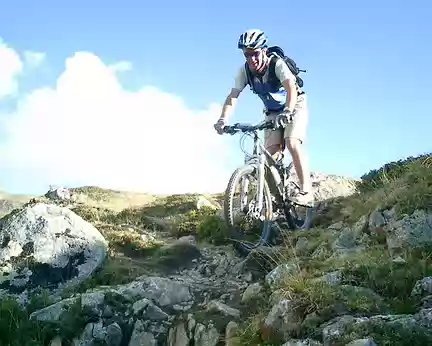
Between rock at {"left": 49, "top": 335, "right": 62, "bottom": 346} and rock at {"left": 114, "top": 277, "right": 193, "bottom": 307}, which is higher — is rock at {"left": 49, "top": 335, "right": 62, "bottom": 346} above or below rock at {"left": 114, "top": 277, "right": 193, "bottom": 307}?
below

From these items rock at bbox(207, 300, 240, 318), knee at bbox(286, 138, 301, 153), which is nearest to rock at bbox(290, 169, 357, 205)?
knee at bbox(286, 138, 301, 153)

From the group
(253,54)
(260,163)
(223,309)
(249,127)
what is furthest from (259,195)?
(223,309)

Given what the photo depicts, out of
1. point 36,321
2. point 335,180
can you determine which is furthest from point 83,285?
point 335,180

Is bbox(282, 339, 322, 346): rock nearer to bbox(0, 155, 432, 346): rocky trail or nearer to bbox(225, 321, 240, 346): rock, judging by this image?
bbox(0, 155, 432, 346): rocky trail

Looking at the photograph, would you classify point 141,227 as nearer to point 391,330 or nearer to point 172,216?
point 172,216

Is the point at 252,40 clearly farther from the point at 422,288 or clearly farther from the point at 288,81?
the point at 422,288

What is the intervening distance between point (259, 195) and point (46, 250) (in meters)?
3.84

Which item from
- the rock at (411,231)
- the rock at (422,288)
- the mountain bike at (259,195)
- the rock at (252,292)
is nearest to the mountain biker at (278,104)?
the mountain bike at (259,195)

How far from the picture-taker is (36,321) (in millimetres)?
7840

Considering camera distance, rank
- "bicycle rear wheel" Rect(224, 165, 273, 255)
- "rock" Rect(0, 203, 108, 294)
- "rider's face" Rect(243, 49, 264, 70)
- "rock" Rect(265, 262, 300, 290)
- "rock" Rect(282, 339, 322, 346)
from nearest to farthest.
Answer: "rock" Rect(282, 339, 322, 346), "rock" Rect(265, 262, 300, 290), "bicycle rear wheel" Rect(224, 165, 273, 255), "rider's face" Rect(243, 49, 264, 70), "rock" Rect(0, 203, 108, 294)

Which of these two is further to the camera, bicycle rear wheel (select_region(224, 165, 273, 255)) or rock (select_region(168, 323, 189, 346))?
bicycle rear wheel (select_region(224, 165, 273, 255))

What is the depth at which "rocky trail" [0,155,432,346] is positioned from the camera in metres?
5.91

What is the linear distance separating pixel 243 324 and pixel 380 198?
3.99 meters

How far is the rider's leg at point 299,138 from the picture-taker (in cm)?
1015
